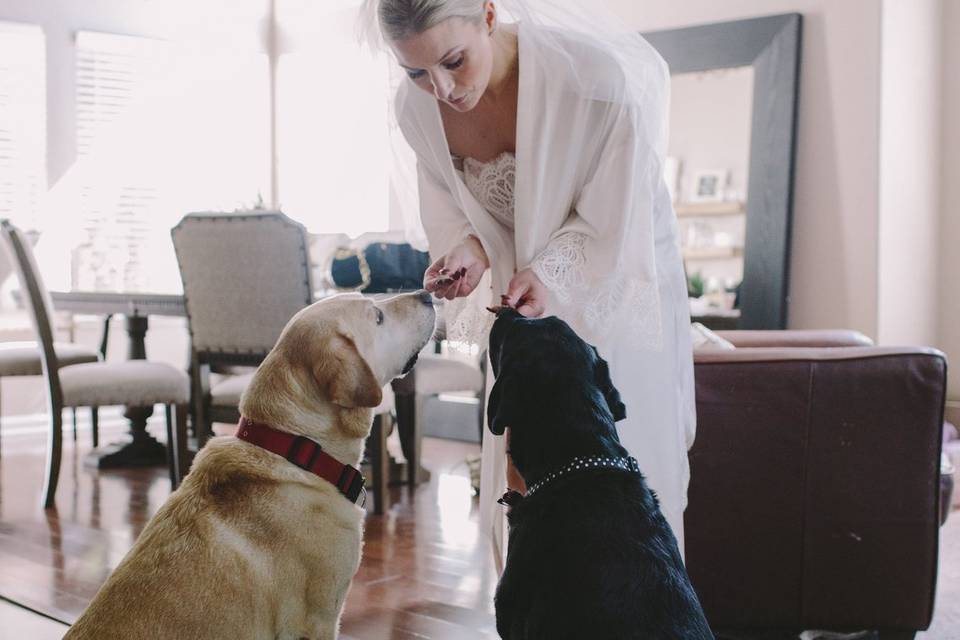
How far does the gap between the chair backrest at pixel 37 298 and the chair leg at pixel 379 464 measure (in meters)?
1.32

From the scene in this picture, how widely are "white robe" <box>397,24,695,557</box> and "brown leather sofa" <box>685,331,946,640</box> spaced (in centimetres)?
44

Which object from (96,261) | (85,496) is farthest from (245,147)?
(85,496)

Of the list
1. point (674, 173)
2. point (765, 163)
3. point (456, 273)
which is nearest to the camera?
point (456, 273)

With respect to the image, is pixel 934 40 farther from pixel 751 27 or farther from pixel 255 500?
pixel 255 500

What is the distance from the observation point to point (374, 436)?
12.4 ft

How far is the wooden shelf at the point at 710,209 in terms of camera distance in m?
4.68

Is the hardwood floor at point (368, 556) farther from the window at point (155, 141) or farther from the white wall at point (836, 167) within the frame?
the window at point (155, 141)

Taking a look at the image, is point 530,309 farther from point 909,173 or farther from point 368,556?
point 909,173

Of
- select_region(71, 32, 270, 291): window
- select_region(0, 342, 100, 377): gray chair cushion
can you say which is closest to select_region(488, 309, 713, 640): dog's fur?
select_region(0, 342, 100, 377): gray chair cushion

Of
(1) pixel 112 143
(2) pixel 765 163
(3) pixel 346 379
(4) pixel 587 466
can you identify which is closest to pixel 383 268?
(2) pixel 765 163

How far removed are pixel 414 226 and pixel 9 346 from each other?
10.3 ft

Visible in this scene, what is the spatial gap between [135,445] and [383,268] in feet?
6.08

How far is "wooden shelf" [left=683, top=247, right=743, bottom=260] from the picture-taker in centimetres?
470

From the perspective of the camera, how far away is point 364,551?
322 centimetres
